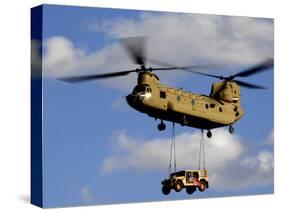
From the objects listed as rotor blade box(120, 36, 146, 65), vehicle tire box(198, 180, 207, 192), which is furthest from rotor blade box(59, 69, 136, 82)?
vehicle tire box(198, 180, 207, 192)

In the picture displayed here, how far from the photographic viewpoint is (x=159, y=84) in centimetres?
1240

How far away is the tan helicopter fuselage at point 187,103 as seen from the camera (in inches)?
482

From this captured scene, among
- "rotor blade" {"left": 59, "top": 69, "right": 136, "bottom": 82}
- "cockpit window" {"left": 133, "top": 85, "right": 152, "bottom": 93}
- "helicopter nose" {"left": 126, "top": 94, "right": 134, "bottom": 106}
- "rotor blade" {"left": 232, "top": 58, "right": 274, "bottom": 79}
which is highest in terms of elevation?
"rotor blade" {"left": 232, "top": 58, "right": 274, "bottom": 79}

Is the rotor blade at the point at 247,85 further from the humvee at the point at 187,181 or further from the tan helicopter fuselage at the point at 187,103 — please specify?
the humvee at the point at 187,181

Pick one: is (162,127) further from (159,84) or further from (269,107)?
(269,107)

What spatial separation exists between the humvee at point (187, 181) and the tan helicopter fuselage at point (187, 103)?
0.67 meters

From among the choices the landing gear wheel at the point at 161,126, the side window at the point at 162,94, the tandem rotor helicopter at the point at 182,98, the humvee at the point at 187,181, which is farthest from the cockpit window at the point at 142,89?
the humvee at the point at 187,181

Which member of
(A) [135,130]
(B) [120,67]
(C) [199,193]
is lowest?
(C) [199,193]

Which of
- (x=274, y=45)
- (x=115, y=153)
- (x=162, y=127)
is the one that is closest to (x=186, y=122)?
(x=162, y=127)

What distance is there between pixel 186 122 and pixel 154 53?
1080 millimetres

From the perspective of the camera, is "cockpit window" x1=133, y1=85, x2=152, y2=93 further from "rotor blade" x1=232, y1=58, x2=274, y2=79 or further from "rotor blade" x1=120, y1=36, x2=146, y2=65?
"rotor blade" x1=232, y1=58, x2=274, y2=79

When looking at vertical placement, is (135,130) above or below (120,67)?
below

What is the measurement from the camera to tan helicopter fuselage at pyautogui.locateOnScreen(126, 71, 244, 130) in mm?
12242

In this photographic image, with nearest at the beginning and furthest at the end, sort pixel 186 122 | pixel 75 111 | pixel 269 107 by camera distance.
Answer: pixel 75 111 → pixel 186 122 → pixel 269 107
